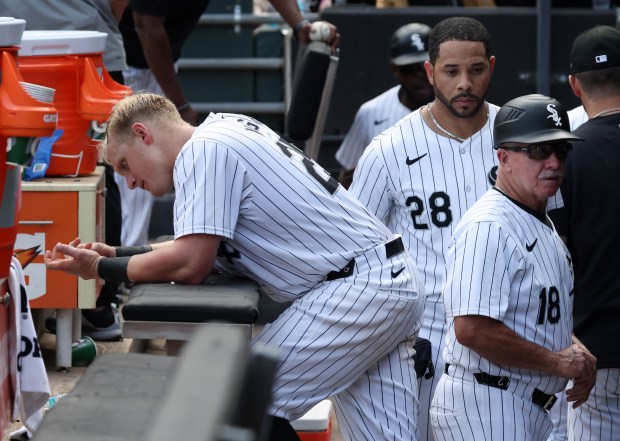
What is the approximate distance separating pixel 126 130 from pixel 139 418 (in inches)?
67.9

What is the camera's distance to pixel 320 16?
27.5ft

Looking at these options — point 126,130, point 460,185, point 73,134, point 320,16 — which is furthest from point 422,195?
point 320,16

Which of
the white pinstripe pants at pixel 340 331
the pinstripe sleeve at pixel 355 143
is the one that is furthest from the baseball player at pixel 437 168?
the pinstripe sleeve at pixel 355 143

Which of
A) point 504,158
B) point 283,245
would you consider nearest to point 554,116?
point 504,158

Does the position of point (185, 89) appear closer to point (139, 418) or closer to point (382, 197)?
point (382, 197)

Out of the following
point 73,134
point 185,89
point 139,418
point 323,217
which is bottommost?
→ point 185,89

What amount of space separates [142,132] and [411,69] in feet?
11.5

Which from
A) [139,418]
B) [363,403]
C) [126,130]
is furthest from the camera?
[363,403]

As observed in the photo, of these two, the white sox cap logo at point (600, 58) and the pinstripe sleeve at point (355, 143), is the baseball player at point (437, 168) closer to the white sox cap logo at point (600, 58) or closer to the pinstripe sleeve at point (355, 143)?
the white sox cap logo at point (600, 58)

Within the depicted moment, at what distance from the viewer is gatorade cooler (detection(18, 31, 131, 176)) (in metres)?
5.18

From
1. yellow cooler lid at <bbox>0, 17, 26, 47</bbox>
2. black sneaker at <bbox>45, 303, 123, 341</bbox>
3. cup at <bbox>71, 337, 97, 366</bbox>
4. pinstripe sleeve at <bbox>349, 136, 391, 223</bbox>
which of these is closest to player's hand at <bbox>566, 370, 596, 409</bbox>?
pinstripe sleeve at <bbox>349, 136, 391, 223</bbox>

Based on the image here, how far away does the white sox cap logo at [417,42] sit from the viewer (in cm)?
680

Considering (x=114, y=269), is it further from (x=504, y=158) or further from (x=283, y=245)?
(x=504, y=158)

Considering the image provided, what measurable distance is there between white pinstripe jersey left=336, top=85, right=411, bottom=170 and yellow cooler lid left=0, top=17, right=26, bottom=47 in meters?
3.54
